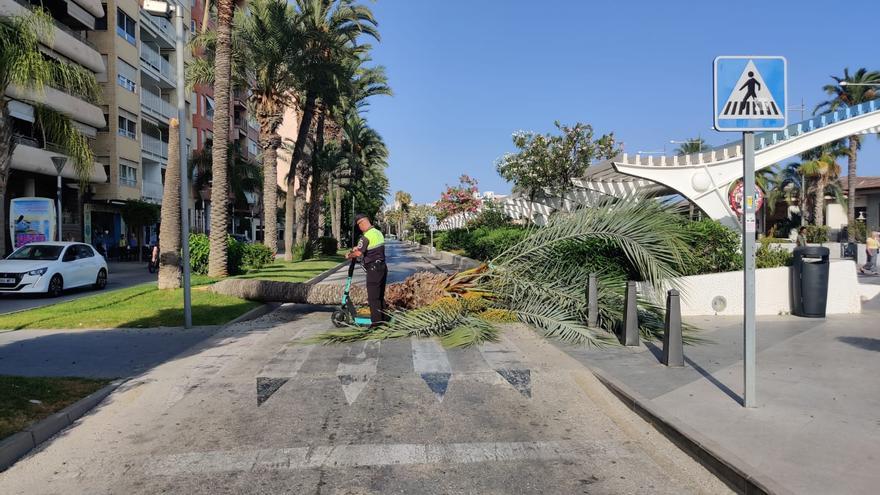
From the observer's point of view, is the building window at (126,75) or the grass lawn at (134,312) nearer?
the grass lawn at (134,312)

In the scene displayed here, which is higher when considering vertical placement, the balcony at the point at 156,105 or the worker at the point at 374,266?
the balcony at the point at 156,105

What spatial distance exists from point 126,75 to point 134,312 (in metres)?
32.3

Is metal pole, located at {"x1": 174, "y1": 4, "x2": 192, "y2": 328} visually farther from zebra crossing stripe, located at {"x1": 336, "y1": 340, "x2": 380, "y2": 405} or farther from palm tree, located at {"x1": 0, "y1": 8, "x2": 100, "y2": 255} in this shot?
zebra crossing stripe, located at {"x1": 336, "y1": 340, "x2": 380, "y2": 405}

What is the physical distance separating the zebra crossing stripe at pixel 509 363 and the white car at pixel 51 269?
1318 cm

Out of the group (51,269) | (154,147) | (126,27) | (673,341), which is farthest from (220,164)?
(154,147)

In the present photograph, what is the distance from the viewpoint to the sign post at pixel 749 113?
5465 mm

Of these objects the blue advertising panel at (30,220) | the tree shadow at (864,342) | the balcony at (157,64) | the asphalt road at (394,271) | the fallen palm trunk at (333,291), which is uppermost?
the balcony at (157,64)

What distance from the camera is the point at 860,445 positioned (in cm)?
458

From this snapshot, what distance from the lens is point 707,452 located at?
4.48 metres

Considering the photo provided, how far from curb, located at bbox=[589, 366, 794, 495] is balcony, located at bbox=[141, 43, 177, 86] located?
43802 mm

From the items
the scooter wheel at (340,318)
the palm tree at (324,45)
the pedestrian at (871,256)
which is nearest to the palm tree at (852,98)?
the pedestrian at (871,256)

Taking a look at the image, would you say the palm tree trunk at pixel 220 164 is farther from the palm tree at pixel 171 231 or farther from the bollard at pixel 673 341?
the bollard at pixel 673 341

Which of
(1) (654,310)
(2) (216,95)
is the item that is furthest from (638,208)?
(2) (216,95)

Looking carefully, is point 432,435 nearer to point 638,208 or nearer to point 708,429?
point 708,429
